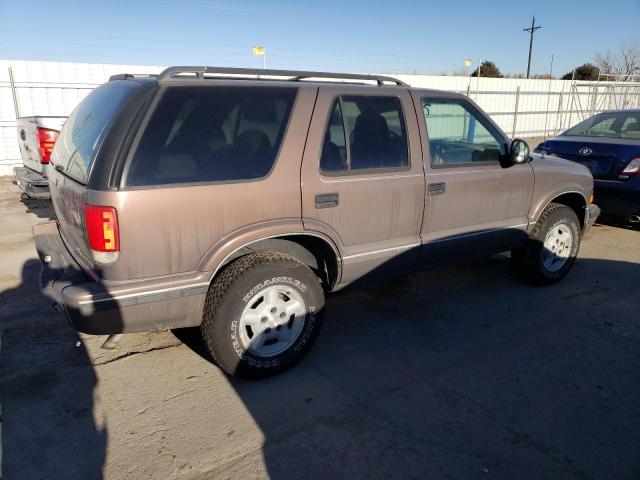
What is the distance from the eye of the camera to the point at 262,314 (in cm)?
328

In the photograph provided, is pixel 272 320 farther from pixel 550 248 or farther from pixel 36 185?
pixel 36 185

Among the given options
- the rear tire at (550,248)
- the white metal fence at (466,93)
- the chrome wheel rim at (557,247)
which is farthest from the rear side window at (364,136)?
the white metal fence at (466,93)

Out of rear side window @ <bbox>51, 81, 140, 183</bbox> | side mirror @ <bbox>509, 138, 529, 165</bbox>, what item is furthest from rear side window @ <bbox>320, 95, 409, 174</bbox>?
rear side window @ <bbox>51, 81, 140, 183</bbox>

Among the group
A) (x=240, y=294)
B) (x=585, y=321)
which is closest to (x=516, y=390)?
(x=585, y=321)

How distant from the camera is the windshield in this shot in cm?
731

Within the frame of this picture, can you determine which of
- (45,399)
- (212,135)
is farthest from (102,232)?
(45,399)

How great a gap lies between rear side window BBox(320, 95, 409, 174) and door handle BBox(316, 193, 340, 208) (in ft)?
0.54

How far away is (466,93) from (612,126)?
835 centimetres

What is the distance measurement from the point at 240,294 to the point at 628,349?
298 centimetres

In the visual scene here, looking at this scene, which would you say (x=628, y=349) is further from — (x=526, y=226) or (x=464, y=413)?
(x=464, y=413)

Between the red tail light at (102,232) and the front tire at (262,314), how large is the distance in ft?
2.19

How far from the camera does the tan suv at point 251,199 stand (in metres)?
2.78

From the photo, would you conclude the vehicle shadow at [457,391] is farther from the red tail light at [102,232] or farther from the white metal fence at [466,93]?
the white metal fence at [466,93]

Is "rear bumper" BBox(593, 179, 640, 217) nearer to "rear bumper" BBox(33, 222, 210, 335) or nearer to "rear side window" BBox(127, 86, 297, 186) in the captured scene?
"rear side window" BBox(127, 86, 297, 186)
